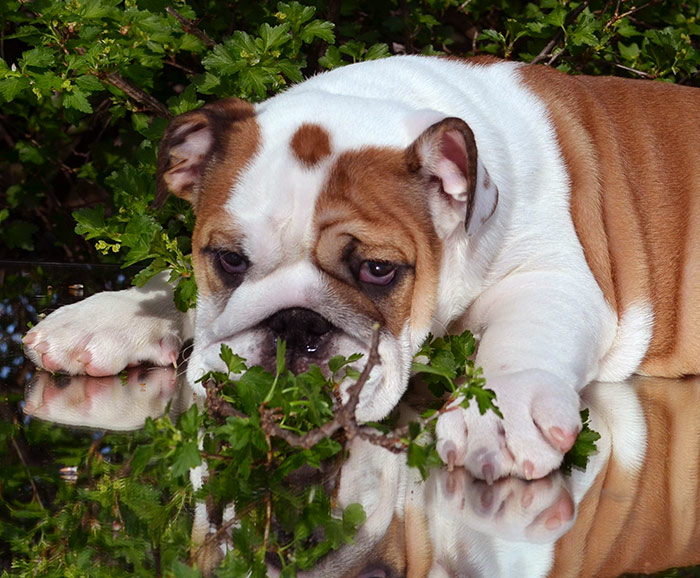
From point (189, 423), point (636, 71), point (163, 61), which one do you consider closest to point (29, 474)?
point (189, 423)

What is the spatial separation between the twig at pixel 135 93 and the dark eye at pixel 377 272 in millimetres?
1138

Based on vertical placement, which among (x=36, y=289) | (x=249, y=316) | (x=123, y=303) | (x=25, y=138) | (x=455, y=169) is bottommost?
(x=25, y=138)

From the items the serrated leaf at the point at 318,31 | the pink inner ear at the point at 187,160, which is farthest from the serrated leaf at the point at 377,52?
the pink inner ear at the point at 187,160

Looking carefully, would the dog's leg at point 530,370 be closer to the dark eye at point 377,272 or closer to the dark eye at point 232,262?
the dark eye at point 377,272

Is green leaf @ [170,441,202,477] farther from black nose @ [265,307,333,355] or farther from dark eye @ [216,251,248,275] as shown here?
dark eye @ [216,251,248,275]

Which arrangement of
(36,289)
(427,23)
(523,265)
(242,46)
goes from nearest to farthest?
(523,265) → (242,46) → (36,289) → (427,23)

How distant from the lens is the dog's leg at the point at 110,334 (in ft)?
10.7

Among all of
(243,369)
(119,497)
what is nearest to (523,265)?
(243,369)

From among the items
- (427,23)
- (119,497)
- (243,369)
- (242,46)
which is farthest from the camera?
(427,23)

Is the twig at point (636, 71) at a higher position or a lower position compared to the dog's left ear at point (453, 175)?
lower

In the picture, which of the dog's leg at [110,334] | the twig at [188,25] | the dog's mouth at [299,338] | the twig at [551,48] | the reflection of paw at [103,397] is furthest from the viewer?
the twig at [551,48]

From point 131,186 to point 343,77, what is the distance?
2.20 ft

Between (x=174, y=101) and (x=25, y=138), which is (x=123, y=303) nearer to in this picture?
(x=174, y=101)

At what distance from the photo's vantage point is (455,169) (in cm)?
284
